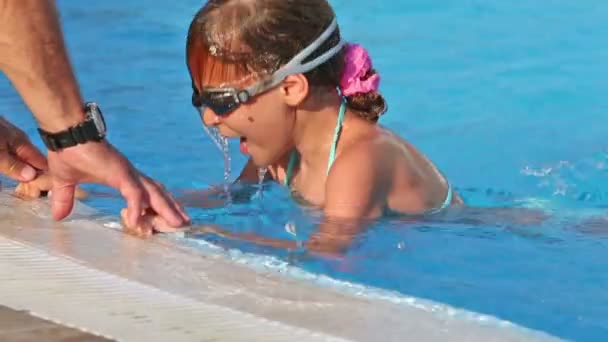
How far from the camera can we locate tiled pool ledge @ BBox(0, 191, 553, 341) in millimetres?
2475

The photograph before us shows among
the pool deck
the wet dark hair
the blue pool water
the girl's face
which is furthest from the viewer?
the girl's face

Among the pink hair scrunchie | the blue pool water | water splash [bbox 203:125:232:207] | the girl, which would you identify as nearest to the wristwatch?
the blue pool water

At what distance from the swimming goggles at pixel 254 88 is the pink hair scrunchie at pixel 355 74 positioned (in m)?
0.13

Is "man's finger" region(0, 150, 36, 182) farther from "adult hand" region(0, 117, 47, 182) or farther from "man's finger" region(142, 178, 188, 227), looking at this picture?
"man's finger" region(142, 178, 188, 227)

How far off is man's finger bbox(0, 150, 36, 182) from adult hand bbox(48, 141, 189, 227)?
1.35ft

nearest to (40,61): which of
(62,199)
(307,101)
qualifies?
(62,199)

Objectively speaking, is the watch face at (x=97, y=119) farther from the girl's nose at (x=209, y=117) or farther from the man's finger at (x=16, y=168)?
the girl's nose at (x=209, y=117)

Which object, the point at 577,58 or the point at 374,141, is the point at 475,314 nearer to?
the point at 374,141

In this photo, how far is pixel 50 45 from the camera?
9.89ft

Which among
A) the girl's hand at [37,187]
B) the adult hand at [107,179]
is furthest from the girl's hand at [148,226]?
the girl's hand at [37,187]

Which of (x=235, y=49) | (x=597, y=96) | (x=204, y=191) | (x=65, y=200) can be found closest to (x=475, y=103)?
(x=597, y=96)

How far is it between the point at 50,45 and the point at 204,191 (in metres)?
1.72

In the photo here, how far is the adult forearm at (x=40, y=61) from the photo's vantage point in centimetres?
296

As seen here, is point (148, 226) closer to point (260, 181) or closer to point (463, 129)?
point (260, 181)
